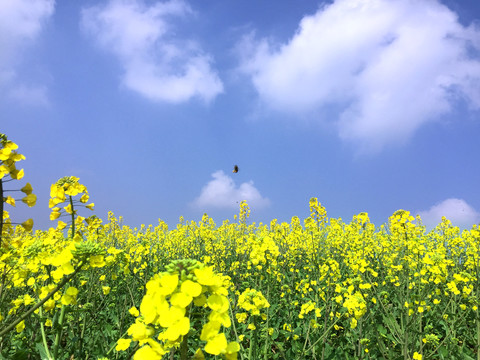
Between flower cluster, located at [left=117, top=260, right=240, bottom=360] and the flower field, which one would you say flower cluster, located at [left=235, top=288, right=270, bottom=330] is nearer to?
the flower field

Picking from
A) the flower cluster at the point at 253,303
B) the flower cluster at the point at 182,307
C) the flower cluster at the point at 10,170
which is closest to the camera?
the flower cluster at the point at 182,307

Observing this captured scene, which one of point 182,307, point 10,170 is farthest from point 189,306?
point 10,170

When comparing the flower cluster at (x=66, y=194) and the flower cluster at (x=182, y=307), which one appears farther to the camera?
the flower cluster at (x=66, y=194)

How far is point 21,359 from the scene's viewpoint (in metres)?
2.44

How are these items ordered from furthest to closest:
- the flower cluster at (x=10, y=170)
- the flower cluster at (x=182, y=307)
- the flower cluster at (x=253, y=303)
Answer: the flower cluster at (x=253, y=303) → the flower cluster at (x=10, y=170) → the flower cluster at (x=182, y=307)

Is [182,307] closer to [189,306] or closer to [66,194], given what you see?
[189,306]

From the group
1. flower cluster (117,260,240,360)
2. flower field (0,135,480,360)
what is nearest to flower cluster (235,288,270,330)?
flower field (0,135,480,360)

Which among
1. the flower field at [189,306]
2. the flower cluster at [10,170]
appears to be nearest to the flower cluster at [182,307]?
the flower field at [189,306]

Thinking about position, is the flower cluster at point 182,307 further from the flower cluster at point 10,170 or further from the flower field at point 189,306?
the flower cluster at point 10,170

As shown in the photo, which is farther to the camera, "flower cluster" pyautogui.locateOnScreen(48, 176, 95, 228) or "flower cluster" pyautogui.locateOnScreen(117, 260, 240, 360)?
"flower cluster" pyautogui.locateOnScreen(48, 176, 95, 228)

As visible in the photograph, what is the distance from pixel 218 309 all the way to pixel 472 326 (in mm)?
6698

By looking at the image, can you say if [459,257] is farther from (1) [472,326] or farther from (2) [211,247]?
(2) [211,247]

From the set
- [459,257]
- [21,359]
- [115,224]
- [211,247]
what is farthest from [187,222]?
[21,359]

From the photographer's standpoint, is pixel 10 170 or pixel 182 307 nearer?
pixel 182 307
